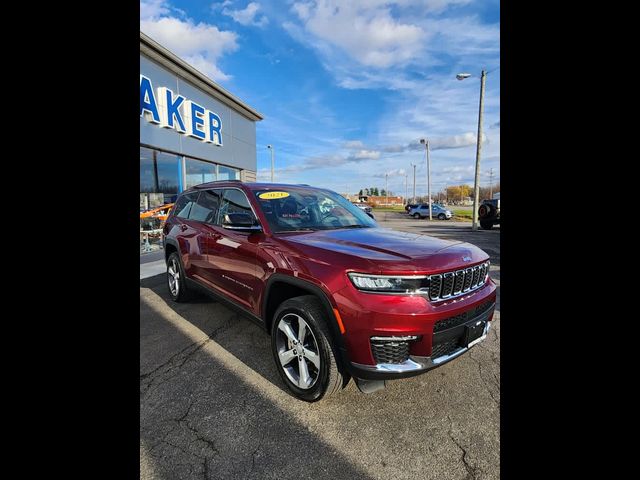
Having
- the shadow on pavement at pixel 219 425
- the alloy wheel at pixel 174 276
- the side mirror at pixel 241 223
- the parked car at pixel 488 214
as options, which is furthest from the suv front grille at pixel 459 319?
the parked car at pixel 488 214

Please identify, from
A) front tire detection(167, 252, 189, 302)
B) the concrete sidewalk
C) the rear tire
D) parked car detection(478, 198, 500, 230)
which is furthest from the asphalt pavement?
the rear tire

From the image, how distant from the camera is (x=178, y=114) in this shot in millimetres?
11102

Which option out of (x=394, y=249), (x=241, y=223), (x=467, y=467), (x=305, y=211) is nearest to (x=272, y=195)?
(x=305, y=211)

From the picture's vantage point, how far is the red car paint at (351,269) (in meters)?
2.08

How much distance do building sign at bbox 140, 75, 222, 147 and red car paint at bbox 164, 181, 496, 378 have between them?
25.3 ft

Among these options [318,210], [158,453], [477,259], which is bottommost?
[158,453]

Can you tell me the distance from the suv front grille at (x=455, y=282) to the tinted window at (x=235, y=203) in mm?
1778

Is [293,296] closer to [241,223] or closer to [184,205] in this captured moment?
[241,223]

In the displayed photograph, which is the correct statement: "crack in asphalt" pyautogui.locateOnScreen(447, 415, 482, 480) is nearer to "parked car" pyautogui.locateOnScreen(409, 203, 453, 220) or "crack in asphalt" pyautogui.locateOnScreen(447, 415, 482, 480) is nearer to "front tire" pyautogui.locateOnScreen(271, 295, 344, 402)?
"front tire" pyautogui.locateOnScreen(271, 295, 344, 402)

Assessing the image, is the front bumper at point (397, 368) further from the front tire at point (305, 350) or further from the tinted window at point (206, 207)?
the tinted window at point (206, 207)
